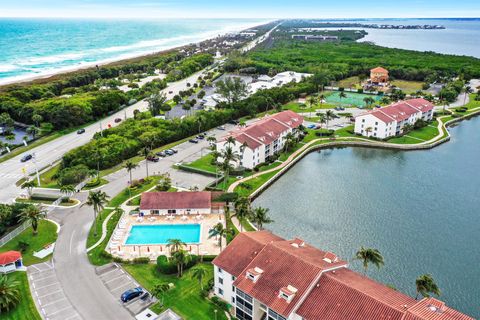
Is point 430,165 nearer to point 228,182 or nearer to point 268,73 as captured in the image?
point 228,182

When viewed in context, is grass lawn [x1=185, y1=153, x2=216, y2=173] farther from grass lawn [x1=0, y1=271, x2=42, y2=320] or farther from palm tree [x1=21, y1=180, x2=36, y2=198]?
grass lawn [x1=0, y1=271, x2=42, y2=320]

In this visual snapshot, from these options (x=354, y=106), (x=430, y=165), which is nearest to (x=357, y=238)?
(x=430, y=165)

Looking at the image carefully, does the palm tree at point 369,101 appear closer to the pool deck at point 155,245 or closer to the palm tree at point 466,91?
the palm tree at point 466,91

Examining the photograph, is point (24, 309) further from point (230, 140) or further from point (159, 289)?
point (230, 140)

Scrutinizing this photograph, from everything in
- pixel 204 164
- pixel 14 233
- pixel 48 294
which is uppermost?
pixel 204 164

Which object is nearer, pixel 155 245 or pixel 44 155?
pixel 155 245

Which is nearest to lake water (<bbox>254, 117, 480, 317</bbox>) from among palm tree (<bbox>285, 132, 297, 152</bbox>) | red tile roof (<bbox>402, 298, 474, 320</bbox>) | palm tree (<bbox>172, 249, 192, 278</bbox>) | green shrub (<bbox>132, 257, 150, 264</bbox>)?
palm tree (<bbox>285, 132, 297, 152</bbox>)

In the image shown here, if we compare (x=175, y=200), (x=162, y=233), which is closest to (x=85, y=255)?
(x=162, y=233)
